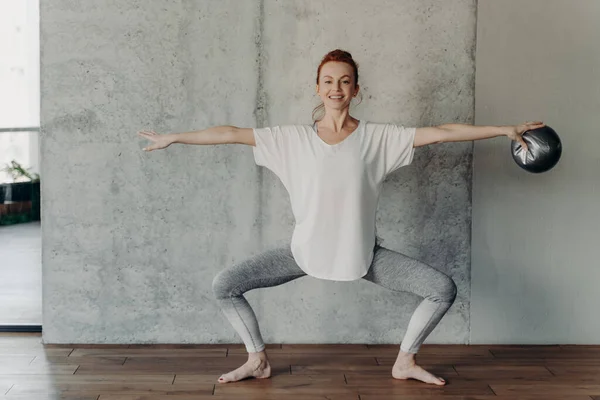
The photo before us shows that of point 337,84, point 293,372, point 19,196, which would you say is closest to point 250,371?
point 293,372

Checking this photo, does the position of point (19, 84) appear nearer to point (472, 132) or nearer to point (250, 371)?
point (250, 371)

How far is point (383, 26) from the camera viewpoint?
4.00 m

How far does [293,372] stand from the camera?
3578mm

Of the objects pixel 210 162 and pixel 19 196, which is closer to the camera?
pixel 210 162

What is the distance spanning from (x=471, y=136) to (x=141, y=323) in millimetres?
2061

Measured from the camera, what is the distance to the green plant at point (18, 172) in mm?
4203

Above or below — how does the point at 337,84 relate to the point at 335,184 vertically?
above

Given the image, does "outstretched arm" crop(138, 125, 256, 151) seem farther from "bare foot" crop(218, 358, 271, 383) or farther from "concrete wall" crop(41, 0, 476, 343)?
"bare foot" crop(218, 358, 271, 383)

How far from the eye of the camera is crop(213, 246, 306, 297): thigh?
11.2ft

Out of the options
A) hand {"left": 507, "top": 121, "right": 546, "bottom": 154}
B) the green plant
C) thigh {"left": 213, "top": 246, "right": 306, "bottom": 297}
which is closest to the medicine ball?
hand {"left": 507, "top": 121, "right": 546, "bottom": 154}

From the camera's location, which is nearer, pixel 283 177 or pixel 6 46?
pixel 283 177

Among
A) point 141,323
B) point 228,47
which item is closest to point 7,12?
point 228,47

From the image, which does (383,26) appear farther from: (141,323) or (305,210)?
(141,323)

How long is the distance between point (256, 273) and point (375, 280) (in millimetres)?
557
